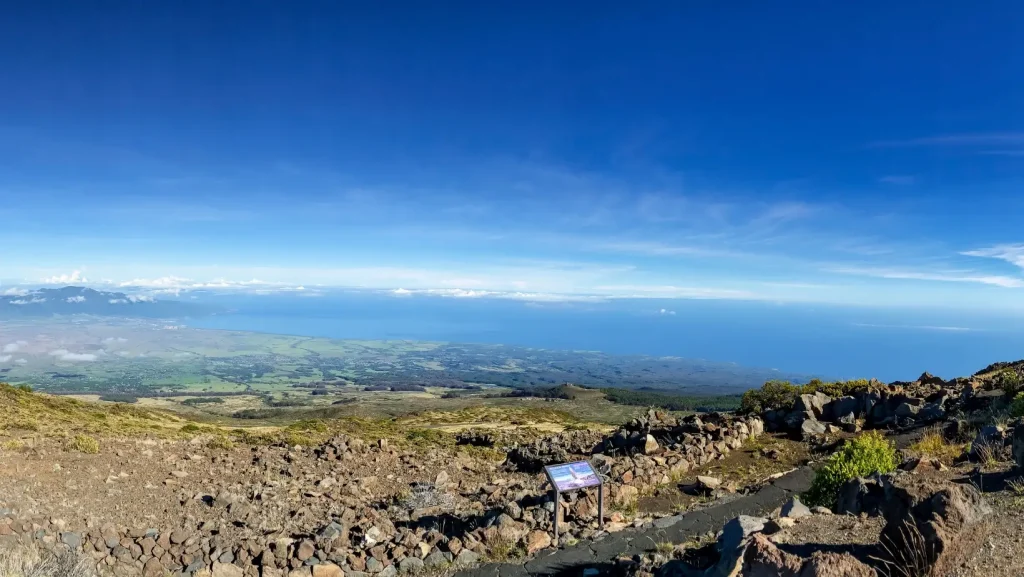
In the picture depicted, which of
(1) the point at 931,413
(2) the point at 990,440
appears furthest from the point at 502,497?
(1) the point at 931,413

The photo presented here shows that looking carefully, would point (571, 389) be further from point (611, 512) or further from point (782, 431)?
point (611, 512)

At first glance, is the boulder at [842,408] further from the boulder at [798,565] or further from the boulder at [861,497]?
the boulder at [798,565]

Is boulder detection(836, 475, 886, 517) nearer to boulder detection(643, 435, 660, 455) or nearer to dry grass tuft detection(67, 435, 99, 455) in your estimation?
boulder detection(643, 435, 660, 455)

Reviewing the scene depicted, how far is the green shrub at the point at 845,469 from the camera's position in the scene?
33.8ft

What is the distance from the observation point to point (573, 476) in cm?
1132

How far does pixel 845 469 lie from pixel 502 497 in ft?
25.9

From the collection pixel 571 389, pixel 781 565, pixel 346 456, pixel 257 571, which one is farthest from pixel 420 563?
pixel 571 389

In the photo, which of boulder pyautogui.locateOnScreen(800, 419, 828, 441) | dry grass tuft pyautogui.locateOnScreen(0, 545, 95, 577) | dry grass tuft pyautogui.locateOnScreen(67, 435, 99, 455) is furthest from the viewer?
boulder pyautogui.locateOnScreen(800, 419, 828, 441)

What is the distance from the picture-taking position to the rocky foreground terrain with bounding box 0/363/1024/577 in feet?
22.2

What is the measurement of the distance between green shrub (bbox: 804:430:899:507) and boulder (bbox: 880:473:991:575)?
12.7 ft

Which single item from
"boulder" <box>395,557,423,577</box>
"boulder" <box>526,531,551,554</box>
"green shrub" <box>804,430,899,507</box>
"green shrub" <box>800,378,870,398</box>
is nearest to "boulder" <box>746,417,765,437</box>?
"green shrub" <box>800,378,870,398</box>

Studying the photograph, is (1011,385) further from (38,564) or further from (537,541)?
(38,564)

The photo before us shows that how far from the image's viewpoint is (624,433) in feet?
69.2

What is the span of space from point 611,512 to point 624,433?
27.6ft
